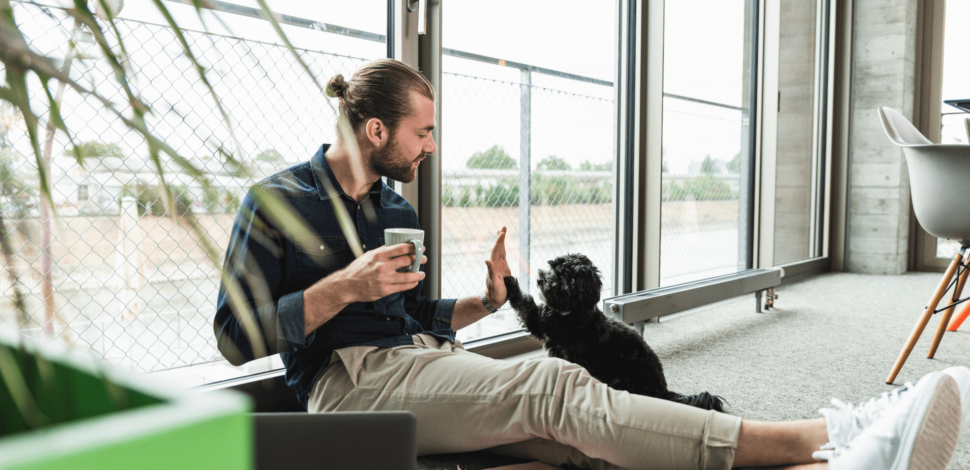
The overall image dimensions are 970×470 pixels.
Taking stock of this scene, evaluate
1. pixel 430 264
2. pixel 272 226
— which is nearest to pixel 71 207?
pixel 272 226

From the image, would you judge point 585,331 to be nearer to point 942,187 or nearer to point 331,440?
point 331,440

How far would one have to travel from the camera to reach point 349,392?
1.24 meters

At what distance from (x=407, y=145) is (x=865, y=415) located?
1069 mm

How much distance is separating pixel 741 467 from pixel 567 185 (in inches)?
70.4

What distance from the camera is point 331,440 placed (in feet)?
2.39

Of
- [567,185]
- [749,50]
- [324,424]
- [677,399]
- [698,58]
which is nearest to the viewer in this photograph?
[324,424]

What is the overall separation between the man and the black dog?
0.50 ft

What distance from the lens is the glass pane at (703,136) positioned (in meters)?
Answer: 3.07

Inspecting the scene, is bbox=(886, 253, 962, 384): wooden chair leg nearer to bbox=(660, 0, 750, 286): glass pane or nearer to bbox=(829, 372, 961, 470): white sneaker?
bbox=(829, 372, 961, 470): white sneaker

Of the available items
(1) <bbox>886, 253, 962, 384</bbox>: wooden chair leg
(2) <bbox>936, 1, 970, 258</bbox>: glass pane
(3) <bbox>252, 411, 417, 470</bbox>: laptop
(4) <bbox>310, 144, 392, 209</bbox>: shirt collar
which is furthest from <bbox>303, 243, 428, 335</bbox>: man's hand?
(2) <bbox>936, 1, 970, 258</bbox>: glass pane

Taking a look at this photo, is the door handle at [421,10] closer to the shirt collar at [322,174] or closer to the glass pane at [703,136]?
the shirt collar at [322,174]

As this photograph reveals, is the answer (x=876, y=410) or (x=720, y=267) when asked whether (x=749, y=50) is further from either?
(x=876, y=410)

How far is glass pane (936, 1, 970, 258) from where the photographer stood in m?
4.40

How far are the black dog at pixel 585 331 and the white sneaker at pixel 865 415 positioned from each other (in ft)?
1.38
